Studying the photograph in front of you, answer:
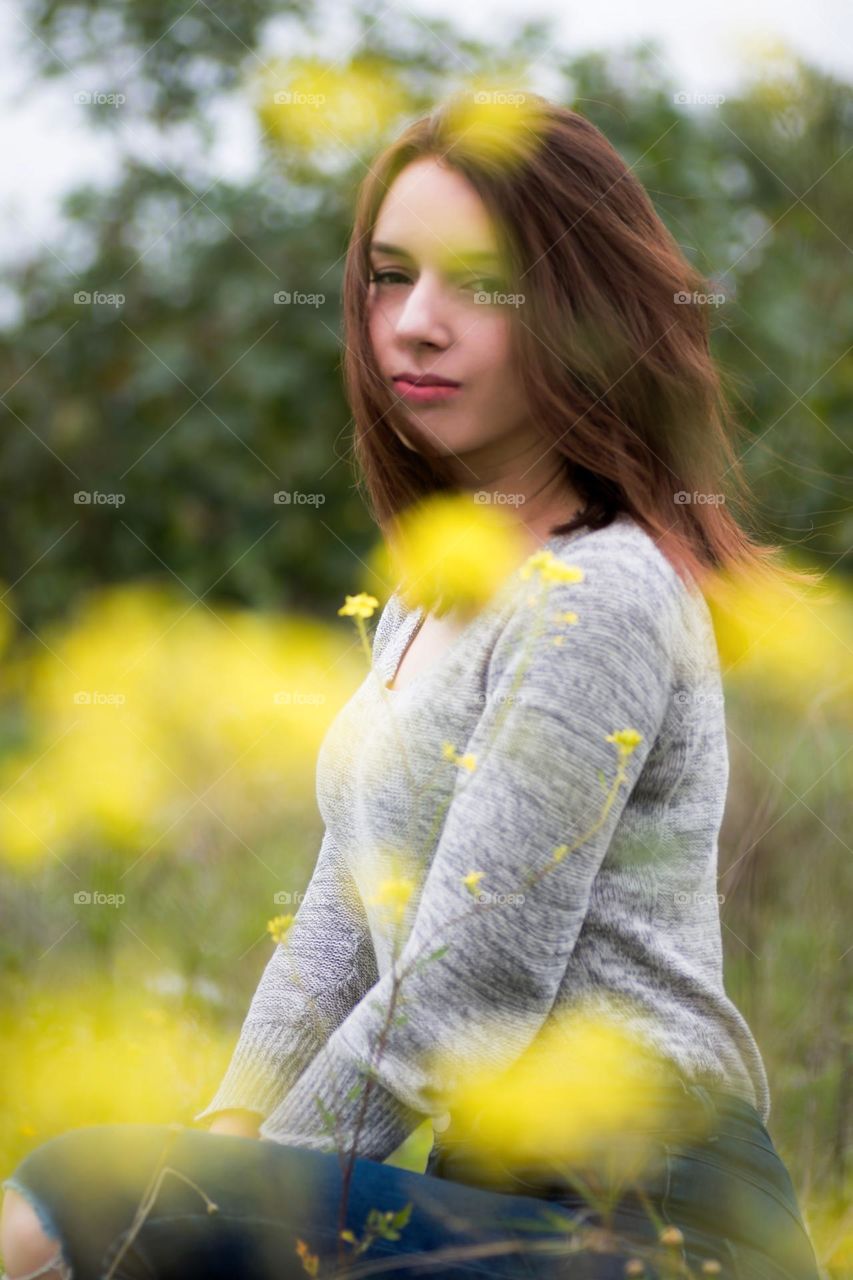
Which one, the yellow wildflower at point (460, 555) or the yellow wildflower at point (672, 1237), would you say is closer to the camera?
the yellow wildflower at point (672, 1237)

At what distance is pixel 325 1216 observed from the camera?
0.92 meters

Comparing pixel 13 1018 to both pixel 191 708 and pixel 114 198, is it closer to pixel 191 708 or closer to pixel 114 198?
pixel 191 708

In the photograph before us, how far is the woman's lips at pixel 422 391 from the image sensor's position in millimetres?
1229

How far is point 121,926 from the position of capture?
6.27ft
